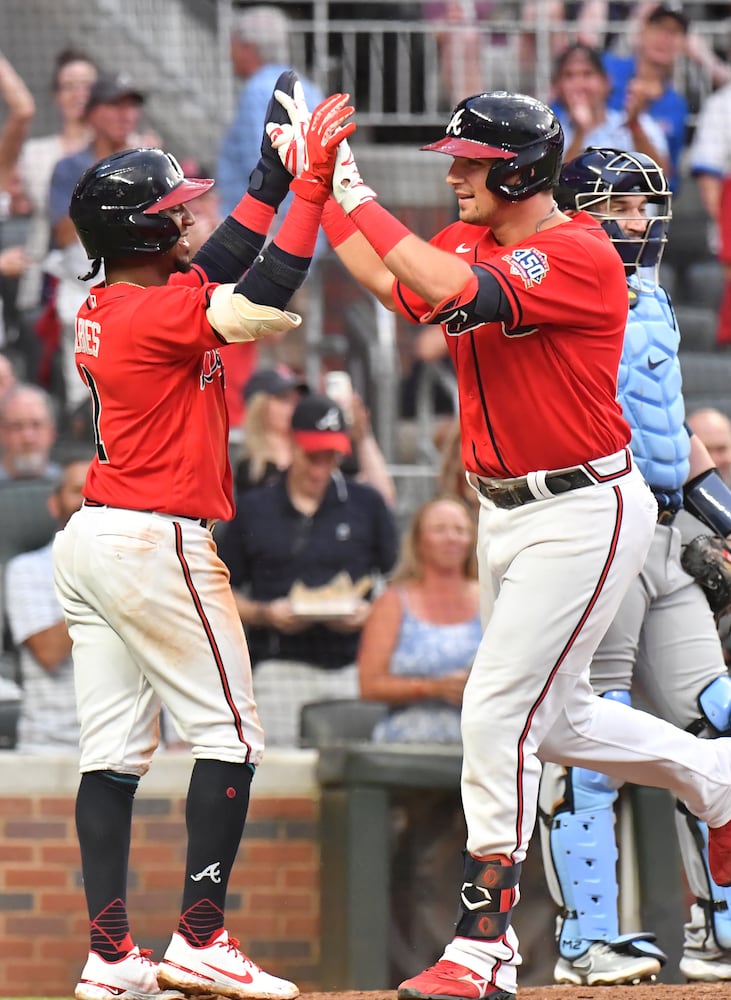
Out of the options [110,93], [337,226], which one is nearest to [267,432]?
[110,93]

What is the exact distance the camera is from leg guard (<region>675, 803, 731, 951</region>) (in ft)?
13.0

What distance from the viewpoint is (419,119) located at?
9.20m

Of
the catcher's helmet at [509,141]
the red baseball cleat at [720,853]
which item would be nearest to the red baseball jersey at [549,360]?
the catcher's helmet at [509,141]

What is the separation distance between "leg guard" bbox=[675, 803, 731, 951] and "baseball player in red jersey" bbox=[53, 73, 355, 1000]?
114 centimetres

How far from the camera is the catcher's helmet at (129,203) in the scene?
134 inches

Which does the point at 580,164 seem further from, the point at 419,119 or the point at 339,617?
the point at 419,119

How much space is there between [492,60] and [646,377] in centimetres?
563

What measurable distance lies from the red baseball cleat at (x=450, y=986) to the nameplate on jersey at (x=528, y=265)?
1336mm

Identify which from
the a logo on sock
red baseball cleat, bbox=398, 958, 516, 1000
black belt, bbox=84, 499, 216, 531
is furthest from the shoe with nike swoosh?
black belt, bbox=84, 499, 216, 531

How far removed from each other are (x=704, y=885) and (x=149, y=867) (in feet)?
7.41

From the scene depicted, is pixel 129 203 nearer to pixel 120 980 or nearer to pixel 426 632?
pixel 120 980

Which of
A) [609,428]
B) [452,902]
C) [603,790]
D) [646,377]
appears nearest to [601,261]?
[609,428]

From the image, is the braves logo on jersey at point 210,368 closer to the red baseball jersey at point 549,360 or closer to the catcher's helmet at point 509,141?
the red baseball jersey at point 549,360

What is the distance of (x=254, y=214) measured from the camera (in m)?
3.62
